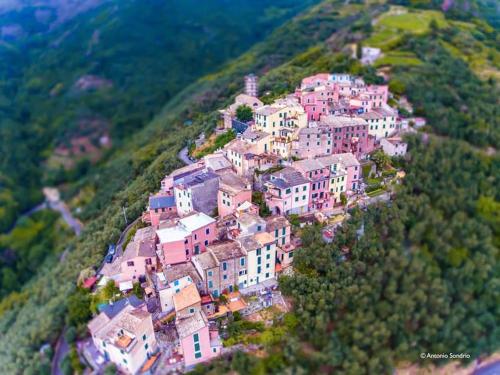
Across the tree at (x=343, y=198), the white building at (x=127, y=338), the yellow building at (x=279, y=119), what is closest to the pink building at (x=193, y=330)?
the white building at (x=127, y=338)

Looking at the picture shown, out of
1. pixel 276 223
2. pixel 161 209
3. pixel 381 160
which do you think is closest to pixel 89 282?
pixel 161 209

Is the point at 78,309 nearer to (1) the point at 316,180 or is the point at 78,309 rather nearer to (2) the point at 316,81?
(1) the point at 316,180

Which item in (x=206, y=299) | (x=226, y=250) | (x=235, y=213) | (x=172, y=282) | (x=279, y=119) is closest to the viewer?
(x=172, y=282)

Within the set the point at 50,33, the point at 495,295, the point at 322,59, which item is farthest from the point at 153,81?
the point at 495,295

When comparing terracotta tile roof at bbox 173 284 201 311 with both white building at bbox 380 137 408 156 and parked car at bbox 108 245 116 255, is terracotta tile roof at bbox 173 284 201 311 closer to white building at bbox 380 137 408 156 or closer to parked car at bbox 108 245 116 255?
parked car at bbox 108 245 116 255

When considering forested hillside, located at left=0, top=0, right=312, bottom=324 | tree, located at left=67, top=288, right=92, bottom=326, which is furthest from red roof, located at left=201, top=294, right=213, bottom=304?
forested hillside, located at left=0, top=0, right=312, bottom=324

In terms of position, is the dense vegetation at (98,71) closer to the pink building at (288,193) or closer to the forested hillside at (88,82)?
the forested hillside at (88,82)
